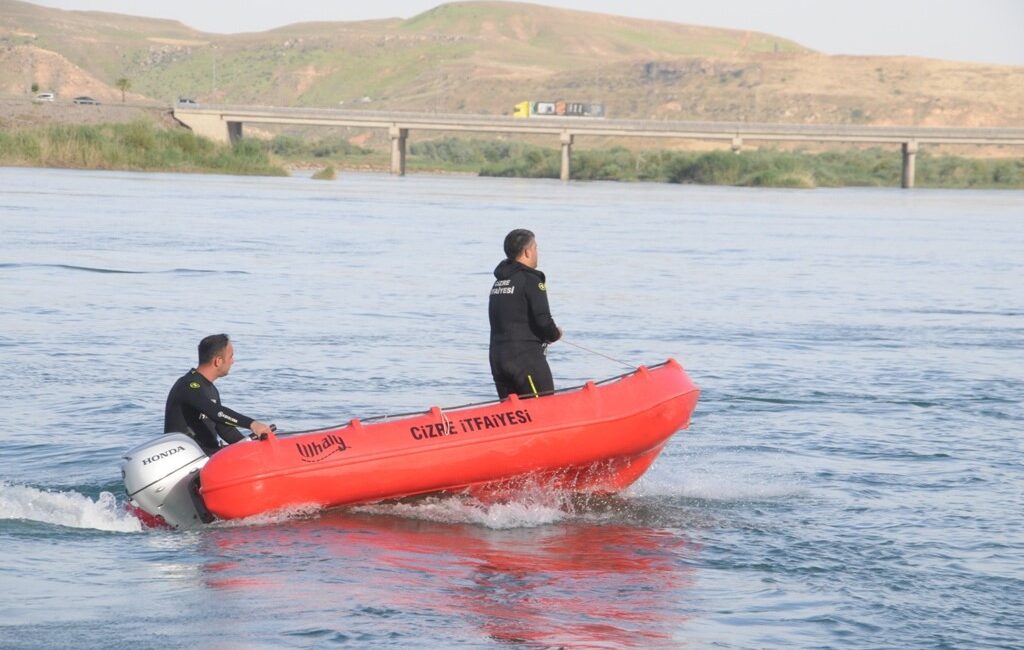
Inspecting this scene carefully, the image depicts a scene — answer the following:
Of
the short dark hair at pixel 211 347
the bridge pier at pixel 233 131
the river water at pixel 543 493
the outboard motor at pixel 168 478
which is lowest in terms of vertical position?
the river water at pixel 543 493

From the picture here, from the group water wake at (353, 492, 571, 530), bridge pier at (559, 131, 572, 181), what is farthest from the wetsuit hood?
bridge pier at (559, 131, 572, 181)

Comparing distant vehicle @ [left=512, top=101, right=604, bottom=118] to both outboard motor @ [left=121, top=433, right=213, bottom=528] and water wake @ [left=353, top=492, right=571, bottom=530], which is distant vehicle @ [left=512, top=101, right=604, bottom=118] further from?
outboard motor @ [left=121, top=433, right=213, bottom=528]

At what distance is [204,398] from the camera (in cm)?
940

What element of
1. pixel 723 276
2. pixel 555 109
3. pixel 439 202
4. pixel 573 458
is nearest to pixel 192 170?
pixel 439 202

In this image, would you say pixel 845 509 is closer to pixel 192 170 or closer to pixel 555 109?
pixel 192 170

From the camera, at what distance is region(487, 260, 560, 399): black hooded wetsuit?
31.8 ft

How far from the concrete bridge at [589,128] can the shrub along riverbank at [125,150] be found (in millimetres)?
14289

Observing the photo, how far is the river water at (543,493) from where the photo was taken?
788 cm

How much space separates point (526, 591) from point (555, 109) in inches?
4473

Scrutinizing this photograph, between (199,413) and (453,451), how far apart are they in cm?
160

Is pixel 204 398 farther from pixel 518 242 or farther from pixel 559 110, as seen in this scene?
pixel 559 110

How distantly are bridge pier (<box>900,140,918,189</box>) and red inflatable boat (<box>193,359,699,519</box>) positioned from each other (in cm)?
9155

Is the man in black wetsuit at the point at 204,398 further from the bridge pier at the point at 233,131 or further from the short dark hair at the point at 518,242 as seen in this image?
the bridge pier at the point at 233,131

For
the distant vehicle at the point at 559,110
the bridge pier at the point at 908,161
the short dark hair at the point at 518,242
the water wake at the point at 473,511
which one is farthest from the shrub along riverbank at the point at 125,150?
the short dark hair at the point at 518,242
